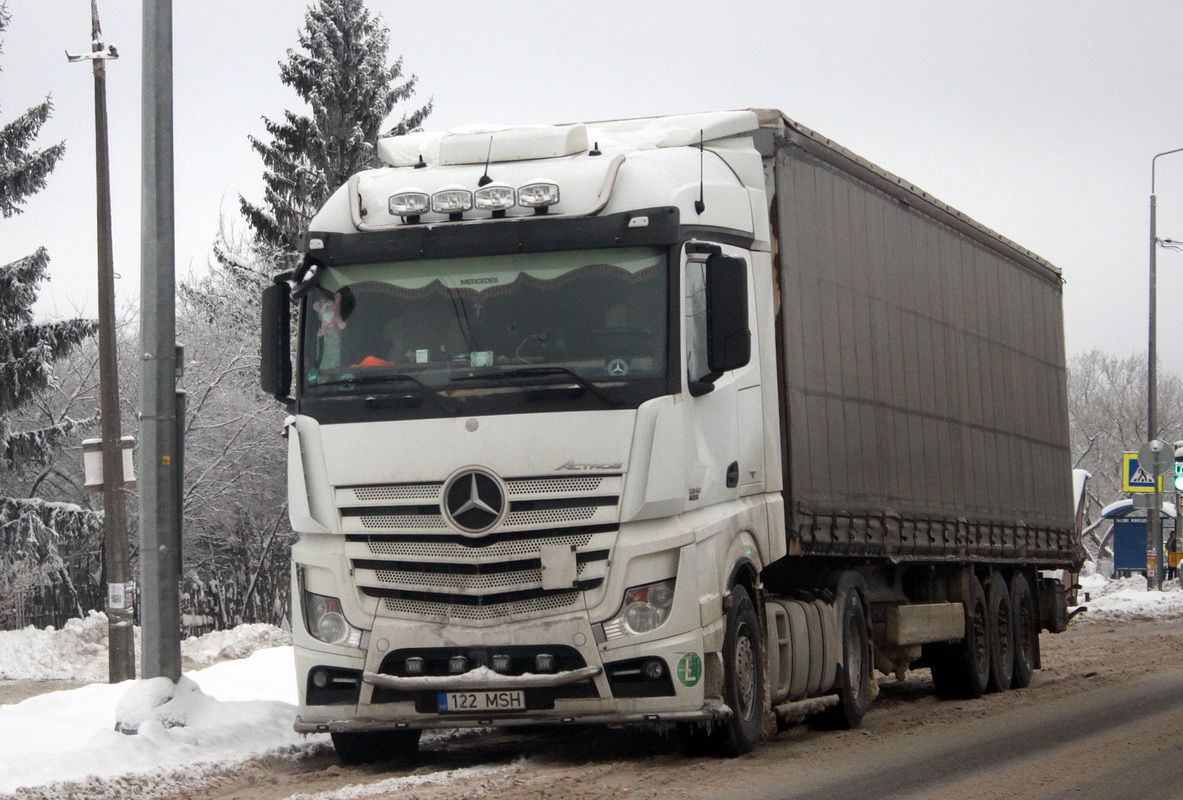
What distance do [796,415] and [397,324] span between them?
3049mm

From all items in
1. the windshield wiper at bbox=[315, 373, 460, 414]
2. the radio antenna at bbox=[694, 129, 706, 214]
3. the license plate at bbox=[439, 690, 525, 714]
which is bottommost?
the license plate at bbox=[439, 690, 525, 714]

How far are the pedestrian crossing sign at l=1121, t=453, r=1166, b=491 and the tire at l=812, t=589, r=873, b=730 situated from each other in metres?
21.6

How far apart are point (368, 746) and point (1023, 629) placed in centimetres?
955

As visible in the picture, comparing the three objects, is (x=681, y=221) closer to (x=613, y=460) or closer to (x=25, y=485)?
(x=613, y=460)

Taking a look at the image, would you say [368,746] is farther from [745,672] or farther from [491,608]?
[745,672]

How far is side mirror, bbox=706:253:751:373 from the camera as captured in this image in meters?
9.28

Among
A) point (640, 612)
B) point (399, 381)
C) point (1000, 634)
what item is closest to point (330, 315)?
point (399, 381)

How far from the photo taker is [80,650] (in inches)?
1022

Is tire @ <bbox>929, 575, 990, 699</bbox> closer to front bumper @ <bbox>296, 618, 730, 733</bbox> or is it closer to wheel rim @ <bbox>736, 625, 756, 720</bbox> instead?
wheel rim @ <bbox>736, 625, 756, 720</bbox>

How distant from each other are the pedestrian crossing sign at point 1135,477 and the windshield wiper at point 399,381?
26069 millimetres

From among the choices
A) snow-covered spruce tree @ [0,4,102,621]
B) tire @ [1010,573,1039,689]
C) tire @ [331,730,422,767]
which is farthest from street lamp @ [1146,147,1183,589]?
tire @ [331,730,422,767]

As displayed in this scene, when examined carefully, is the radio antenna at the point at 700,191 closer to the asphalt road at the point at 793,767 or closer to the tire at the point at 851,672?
the asphalt road at the point at 793,767

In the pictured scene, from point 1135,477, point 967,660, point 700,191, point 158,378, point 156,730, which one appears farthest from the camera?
point 1135,477

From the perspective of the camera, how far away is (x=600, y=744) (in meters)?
10.8
